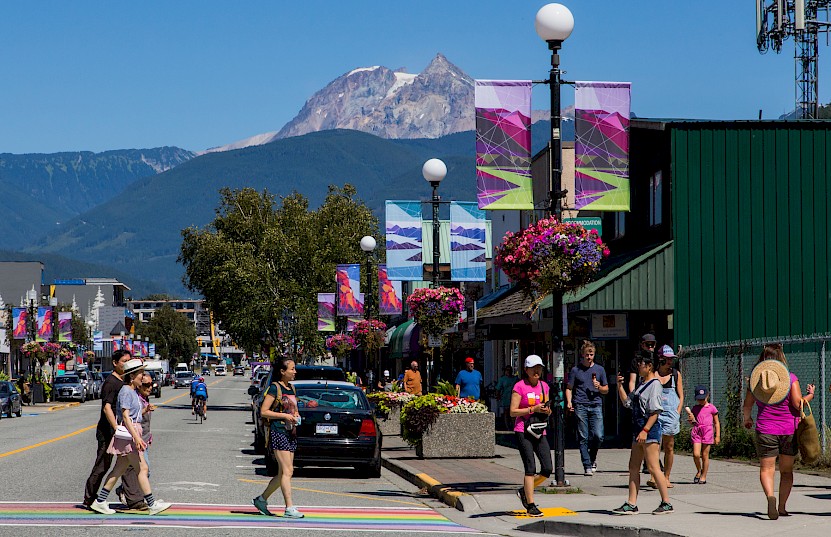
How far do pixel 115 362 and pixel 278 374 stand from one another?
6.49 ft

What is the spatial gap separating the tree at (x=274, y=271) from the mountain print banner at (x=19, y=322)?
12.1 m

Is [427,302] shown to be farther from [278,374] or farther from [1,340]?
[1,340]

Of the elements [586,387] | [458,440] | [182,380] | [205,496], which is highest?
[586,387]

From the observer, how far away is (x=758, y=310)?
24266mm

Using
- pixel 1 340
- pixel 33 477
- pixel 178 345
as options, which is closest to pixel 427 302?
pixel 33 477

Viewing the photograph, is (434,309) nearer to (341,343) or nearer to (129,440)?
(129,440)

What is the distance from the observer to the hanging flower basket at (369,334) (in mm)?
43781

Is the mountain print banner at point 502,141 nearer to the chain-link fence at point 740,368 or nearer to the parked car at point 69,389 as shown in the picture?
the chain-link fence at point 740,368

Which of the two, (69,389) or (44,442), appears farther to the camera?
(69,389)

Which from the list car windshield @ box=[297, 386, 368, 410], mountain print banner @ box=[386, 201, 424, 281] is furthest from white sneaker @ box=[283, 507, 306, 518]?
mountain print banner @ box=[386, 201, 424, 281]

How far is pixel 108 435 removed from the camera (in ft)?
45.8

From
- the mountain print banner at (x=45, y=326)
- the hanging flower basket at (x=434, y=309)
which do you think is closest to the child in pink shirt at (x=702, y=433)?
the hanging flower basket at (x=434, y=309)

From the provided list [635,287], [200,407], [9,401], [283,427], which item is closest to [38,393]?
[9,401]

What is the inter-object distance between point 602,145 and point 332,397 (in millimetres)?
6470
